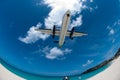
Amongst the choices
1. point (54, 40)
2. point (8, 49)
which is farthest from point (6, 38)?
point (54, 40)

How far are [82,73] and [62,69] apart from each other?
0.10 metres

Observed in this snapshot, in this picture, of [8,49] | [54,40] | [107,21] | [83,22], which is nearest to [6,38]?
[8,49]

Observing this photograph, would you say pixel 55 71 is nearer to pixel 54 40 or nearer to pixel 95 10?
pixel 54 40

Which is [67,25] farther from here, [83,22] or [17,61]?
[17,61]

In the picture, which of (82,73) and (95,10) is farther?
(82,73)

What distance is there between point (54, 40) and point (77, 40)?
10cm

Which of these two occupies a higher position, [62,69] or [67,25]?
[67,25]

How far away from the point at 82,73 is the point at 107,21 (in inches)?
10.3

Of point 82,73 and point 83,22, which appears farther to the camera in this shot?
point 82,73

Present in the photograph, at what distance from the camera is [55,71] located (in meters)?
1.34

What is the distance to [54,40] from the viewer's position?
1283 millimetres

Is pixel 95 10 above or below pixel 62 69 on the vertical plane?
above

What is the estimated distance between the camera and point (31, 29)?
1258 mm

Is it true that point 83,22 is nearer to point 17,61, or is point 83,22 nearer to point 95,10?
point 95,10
